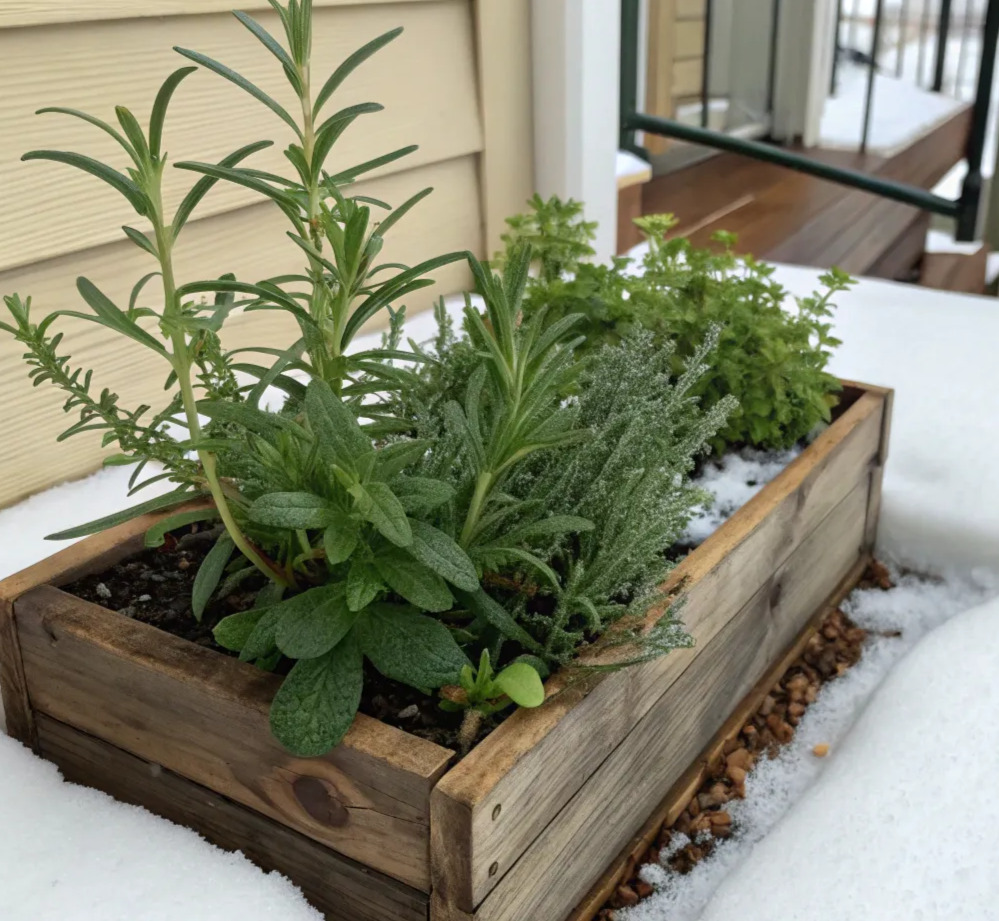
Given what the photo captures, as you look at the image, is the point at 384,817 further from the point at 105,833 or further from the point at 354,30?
the point at 354,30

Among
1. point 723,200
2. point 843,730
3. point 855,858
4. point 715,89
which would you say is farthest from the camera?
point 715,89

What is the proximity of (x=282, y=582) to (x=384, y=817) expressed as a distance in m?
0.22

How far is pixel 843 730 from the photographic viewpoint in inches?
46.1

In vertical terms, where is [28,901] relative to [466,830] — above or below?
below

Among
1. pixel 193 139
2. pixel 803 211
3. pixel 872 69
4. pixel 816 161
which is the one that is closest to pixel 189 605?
pixel 193 139

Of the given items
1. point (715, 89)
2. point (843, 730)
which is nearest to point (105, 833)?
point (843, 730)

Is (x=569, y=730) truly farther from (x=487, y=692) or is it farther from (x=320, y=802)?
(x=320, y=802)

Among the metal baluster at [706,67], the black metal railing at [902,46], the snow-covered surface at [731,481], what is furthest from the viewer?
the black metal railing at [902,46]

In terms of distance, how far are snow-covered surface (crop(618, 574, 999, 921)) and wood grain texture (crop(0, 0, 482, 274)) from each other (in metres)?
1.01

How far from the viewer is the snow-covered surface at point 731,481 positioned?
1.13 meters

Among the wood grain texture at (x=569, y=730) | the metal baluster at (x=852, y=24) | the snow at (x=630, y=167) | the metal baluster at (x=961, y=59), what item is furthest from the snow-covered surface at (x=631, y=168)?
the metal baluster at (x=961, y=59)

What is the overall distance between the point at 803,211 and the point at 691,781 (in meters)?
2.42

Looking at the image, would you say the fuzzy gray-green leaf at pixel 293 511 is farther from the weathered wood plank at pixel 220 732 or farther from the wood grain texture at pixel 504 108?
the wood grain texture at pixel 504 108

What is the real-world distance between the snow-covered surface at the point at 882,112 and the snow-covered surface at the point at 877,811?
122 inches
